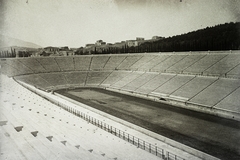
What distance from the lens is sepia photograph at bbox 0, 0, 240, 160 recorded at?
10820 mm

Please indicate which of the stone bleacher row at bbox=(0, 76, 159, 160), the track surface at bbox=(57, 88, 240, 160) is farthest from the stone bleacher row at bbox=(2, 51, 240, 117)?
the stone bleacher row at bbox=(0, 76, 159, 160)

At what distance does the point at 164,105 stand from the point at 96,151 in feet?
55.6

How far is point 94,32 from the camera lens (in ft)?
121

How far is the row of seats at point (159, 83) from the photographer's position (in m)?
23.1

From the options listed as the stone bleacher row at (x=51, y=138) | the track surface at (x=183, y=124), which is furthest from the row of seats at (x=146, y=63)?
the stone bleacher row at (x=51, y=138)

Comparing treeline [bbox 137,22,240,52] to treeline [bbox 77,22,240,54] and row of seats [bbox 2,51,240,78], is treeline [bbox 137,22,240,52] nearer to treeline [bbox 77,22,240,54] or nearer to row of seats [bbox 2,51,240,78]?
treeline [bbox 77,22,240,54]

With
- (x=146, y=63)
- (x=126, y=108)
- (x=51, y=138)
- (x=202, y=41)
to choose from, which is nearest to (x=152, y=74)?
(x=146, y=63)

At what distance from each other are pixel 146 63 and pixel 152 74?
5.07m

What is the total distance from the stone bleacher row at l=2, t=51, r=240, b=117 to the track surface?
2467 mm

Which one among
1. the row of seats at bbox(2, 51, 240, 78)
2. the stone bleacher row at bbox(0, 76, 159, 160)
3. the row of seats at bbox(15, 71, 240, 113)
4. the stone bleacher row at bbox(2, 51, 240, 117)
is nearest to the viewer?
the stone bleacher row at bbox(0, 76, 159, 160)

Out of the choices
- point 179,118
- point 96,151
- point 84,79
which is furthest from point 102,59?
point 96,151

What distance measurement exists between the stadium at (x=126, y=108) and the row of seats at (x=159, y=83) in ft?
0.34

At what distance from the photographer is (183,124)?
18594 millimetres

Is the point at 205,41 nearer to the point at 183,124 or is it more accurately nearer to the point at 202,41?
the point at 202,41
